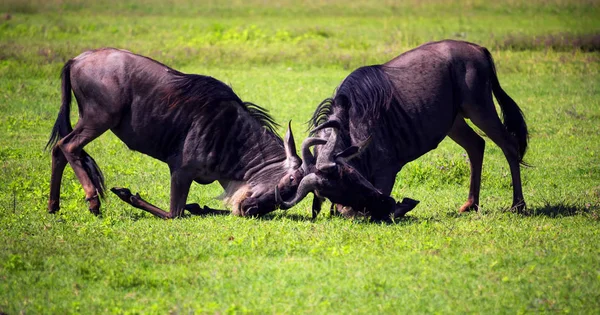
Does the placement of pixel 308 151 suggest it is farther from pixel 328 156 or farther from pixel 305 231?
pixel 305 231

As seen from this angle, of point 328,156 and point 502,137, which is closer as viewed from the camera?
point 328,156

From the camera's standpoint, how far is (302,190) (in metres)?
8.45

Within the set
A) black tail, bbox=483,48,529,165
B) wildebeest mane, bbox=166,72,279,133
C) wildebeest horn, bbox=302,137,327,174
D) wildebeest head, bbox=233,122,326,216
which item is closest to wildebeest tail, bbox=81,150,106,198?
wildebeest mane, bbox=166,72,279,133

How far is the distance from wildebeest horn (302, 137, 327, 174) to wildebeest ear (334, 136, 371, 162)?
0.22 metres

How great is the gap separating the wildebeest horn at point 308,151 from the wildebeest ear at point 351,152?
221 mm

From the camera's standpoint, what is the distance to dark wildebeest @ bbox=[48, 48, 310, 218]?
354 inches

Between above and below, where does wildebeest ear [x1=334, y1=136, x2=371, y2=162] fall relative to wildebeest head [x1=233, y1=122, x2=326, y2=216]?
above

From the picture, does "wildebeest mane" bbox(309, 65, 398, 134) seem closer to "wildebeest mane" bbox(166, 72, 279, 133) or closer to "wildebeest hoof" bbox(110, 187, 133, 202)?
"wildebeest mane" bbox(166, 72, 279, 133)

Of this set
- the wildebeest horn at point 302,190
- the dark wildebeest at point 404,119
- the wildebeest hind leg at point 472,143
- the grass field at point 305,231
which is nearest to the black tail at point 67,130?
the grass field at point 305,231

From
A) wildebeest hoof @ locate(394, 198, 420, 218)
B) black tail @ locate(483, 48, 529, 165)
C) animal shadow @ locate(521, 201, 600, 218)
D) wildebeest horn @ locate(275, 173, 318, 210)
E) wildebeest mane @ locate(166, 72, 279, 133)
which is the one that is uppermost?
wildebeest mane @ locate(166, 72, 279, 133)

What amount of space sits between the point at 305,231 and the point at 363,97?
5.94ft

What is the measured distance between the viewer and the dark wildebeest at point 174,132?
8.99m

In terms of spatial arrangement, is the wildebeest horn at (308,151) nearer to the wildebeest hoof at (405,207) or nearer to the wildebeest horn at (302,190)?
the wildebeest horn at (302,190)

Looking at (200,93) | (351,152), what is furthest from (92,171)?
(351,152)
